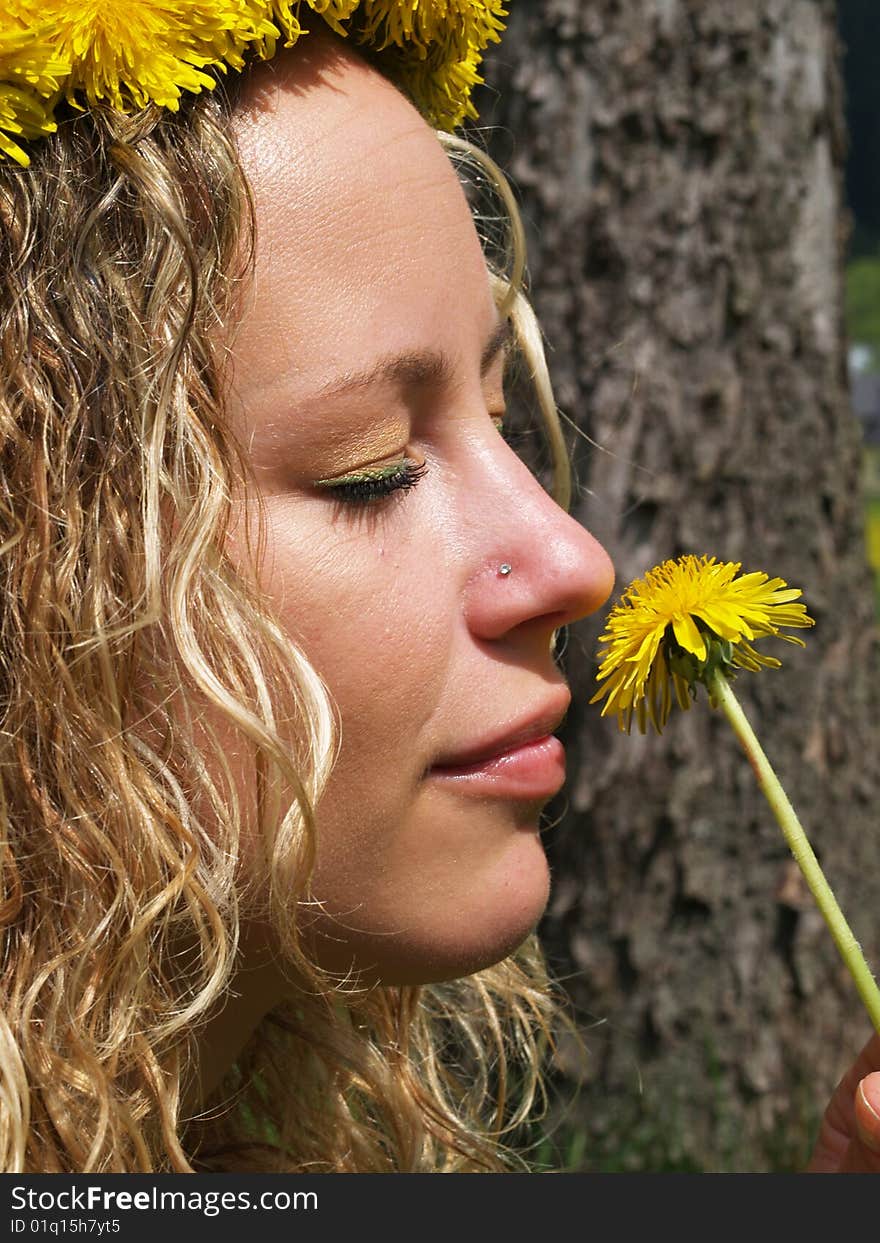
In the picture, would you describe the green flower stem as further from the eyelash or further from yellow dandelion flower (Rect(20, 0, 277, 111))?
yellow dandelion flower (Rect(20, 0, 277, 111))

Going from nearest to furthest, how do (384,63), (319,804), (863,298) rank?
(319,804)
(384,63)
(863,298)

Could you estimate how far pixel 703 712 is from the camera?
7.14ft

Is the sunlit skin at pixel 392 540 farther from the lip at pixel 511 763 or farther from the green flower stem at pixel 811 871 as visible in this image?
the green flower stem at pixel 811 871

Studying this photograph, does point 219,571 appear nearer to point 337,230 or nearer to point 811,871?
point 337,230

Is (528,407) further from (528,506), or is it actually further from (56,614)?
(56,614)

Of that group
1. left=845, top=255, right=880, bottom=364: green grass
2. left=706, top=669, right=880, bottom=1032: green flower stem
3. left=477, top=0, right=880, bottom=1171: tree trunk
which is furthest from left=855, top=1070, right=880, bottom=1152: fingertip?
left=845, top=255, right=880, bottom=364: green grass

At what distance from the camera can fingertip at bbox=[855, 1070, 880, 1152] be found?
0.98 meters

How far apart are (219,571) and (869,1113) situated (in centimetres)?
64

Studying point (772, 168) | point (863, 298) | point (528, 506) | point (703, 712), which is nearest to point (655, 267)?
point (772, 168)

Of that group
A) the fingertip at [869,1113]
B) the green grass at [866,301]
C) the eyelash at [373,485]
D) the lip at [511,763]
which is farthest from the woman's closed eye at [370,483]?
the green grass at [866,301]

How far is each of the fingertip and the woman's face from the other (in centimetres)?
33

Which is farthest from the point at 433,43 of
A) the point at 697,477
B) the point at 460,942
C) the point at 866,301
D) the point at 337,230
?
the point at 866,301

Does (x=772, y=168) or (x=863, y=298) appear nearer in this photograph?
(x=772, y=168)

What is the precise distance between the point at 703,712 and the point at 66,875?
1270 mm
